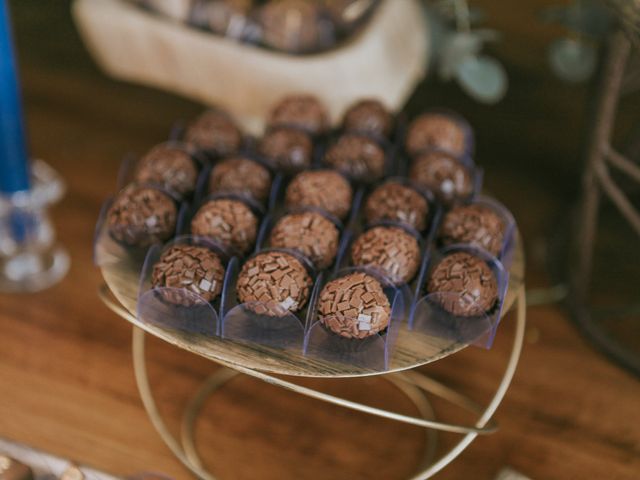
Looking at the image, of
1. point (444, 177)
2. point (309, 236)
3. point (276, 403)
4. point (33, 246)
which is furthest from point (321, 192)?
point (33, 246)

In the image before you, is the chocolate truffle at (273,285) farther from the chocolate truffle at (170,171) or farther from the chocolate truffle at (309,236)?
the chocolate truffle at (170,171)

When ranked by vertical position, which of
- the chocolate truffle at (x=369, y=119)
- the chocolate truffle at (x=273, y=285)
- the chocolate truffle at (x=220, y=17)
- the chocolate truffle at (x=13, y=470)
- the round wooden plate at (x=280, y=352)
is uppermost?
the chocolate truffle at (x=220, y=17)

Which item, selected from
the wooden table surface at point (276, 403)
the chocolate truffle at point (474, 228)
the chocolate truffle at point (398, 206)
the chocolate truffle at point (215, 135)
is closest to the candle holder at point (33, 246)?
the wooden table surface at point (276, 403)

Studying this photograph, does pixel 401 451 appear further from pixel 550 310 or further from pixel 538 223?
pixel 538 223

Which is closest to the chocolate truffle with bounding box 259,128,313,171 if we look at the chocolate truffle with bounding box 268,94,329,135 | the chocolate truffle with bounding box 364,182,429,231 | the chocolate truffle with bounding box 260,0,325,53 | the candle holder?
the chocolate truffle with bounding box 268,94,329,135

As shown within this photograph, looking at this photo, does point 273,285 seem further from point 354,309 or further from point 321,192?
point 321,192

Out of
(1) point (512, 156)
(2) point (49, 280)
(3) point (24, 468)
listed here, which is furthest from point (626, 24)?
(2) point (49, 280)
